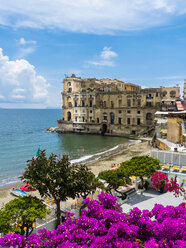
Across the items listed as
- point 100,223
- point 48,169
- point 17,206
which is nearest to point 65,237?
point 100,223

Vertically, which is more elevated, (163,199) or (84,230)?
(84,230)

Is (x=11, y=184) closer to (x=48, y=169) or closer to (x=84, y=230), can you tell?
(x=48, y=169)

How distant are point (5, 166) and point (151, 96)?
143 feet

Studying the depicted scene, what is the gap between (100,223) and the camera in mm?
7270

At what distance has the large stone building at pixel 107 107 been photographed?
6022cm

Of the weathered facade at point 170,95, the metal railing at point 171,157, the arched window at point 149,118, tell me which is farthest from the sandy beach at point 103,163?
the weathered facade at point 170,95

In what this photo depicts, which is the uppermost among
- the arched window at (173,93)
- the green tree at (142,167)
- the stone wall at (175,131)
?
the arched window at (173,93)

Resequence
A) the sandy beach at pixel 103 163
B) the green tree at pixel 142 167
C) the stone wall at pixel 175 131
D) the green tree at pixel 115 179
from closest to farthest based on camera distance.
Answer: the green tree at pixel 115 179, the green tree at pixel 142 167, the sandy beach at pixel 103 163, the stone wall at pixel 175 131

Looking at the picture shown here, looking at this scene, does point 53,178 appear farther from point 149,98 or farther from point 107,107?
point 107,107

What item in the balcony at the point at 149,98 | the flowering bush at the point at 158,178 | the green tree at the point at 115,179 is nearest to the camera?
the green tree at the point at 115,179

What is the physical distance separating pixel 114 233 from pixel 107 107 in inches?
2411

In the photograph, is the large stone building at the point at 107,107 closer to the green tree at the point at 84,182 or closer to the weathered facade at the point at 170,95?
the weathered facade at the point at 170,95

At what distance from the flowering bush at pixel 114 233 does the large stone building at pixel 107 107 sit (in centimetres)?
5152

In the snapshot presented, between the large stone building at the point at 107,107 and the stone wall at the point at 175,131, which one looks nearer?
the stone wall at the point at 175,131
